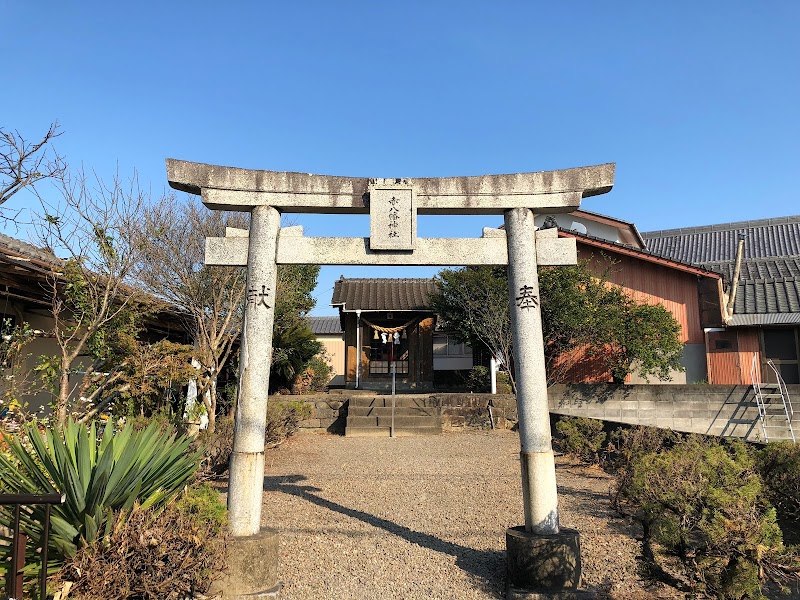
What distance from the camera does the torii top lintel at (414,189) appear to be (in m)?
5.90

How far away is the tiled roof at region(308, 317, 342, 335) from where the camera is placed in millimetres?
35094

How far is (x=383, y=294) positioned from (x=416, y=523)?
1652 cm

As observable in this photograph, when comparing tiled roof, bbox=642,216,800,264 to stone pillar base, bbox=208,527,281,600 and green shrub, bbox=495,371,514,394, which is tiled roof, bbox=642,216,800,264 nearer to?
green shrub, bbox=495,371,514,394

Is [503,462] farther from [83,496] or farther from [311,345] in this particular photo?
[311,345]

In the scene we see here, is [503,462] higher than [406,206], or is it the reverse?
[406,206]

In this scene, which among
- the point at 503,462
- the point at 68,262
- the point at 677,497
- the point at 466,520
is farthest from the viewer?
the point at 503,462

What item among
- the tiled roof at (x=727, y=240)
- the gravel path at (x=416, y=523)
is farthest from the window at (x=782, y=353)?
the tiled roof at (x=727, y=240)

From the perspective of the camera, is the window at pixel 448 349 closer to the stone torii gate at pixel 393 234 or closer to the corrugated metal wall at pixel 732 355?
the corrugated metal wall at pixel 732 355

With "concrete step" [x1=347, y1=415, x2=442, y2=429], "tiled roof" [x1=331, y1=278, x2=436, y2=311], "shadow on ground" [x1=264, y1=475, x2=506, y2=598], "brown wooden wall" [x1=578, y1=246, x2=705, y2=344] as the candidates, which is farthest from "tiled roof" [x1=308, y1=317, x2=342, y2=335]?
"shadow on ground" [x1=264, y1=475, x2=506, y2=598]

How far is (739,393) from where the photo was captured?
14.2 m

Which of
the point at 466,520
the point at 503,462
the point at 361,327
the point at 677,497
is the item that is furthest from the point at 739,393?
the point at 361,327

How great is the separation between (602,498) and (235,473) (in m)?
5.81

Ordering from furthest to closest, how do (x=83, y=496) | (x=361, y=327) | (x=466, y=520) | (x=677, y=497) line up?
(x=361, y=327) → (x=466, y=520) → (x=677, y=497) → (x=83, y=496)

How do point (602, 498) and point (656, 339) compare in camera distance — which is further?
point (656, 339)
